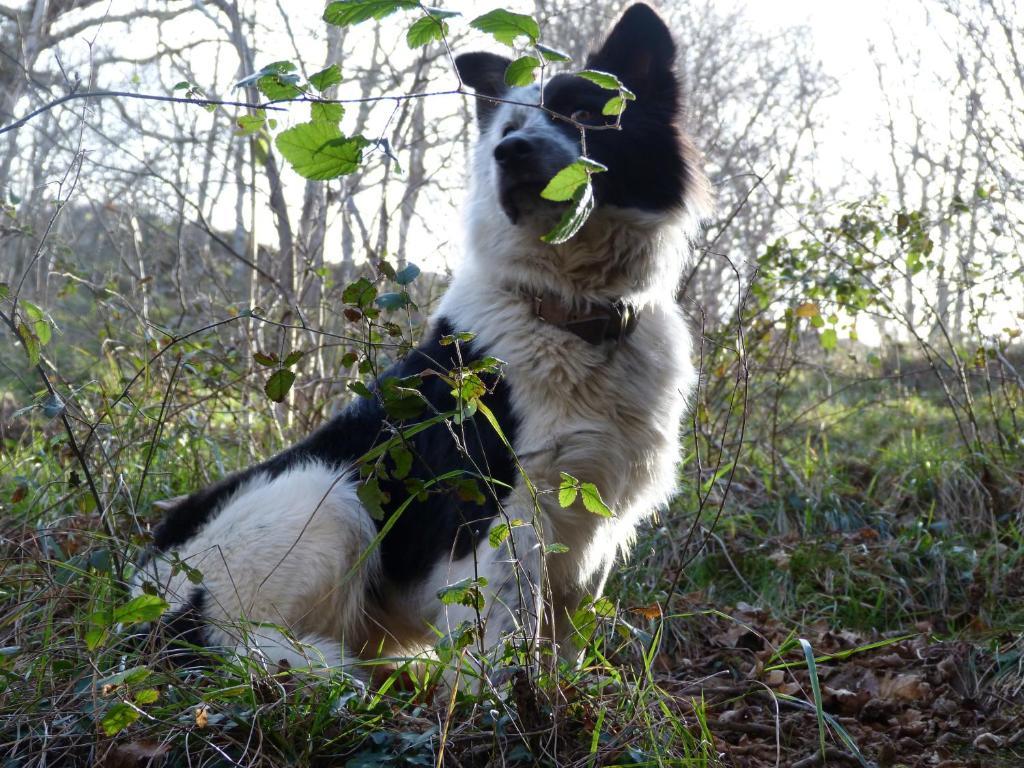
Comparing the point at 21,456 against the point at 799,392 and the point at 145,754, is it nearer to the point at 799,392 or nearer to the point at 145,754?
the point at 145,754

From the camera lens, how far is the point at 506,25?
60.9 inches

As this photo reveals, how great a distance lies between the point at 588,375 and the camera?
2.77m

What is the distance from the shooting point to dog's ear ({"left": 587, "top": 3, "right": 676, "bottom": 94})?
320cm

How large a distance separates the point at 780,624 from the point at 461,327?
1.82m

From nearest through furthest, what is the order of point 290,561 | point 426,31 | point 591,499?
point 426,31, point 591,499, point 290,561

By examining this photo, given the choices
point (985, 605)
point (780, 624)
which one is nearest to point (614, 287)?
point (780, 624)

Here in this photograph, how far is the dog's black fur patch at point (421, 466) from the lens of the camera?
2.63 m

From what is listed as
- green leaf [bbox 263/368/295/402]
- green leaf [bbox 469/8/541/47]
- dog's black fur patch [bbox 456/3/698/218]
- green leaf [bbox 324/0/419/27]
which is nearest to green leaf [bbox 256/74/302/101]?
green leaf [bbox 324/0/419/27]

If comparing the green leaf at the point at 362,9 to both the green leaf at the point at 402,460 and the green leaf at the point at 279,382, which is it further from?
the green leaf at the point at 402,460

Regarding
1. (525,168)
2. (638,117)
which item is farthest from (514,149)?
(638,117)

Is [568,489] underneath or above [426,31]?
underneath

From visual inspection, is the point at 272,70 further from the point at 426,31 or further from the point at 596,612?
the point at 596,612

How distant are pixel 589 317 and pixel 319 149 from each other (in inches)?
57.8

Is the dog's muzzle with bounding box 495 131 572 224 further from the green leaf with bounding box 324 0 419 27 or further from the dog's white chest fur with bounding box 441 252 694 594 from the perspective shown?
the green leaf with bounding box 324 0 419 27
